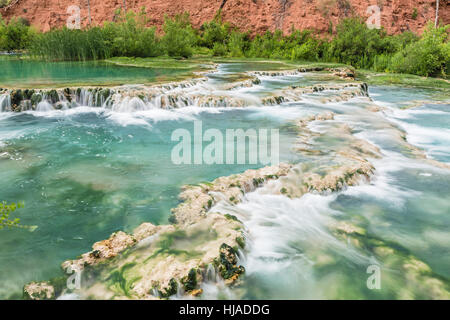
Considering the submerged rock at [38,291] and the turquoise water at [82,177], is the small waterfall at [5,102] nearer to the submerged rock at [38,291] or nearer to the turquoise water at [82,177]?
the turquoise water at [82,177]

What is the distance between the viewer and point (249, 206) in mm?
3781

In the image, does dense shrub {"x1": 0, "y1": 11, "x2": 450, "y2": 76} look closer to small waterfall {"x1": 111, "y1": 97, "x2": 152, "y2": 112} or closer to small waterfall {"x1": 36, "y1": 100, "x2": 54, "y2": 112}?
small waterfall {"x1": 36, "y1": 100, "x2": 54, "y2": 112}

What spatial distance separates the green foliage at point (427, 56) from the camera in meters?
14.4

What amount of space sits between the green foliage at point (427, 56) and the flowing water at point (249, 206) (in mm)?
9462

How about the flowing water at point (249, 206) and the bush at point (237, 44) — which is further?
the bush at point (237, 44)

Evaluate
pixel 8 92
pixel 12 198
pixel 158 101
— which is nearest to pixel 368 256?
pixel 12 198

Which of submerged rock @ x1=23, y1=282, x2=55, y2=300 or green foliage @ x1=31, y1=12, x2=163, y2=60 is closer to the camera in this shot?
submerged rock @ x1=23, y1=282, x2=55, y2=300

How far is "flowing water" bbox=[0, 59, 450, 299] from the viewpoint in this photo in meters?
2.70

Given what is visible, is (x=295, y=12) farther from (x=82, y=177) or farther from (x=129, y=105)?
(x=82, y=177)

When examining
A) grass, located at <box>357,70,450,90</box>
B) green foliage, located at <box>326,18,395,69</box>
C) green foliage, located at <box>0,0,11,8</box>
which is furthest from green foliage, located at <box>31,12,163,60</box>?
green foliage, located at <box>0,0,11,8</box>

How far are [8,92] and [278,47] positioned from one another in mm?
17360

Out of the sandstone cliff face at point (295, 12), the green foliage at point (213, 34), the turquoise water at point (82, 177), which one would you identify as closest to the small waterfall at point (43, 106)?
the turquoise water at point (82, 177)

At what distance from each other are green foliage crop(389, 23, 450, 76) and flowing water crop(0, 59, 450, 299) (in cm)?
946

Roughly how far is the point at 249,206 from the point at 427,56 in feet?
49.9
